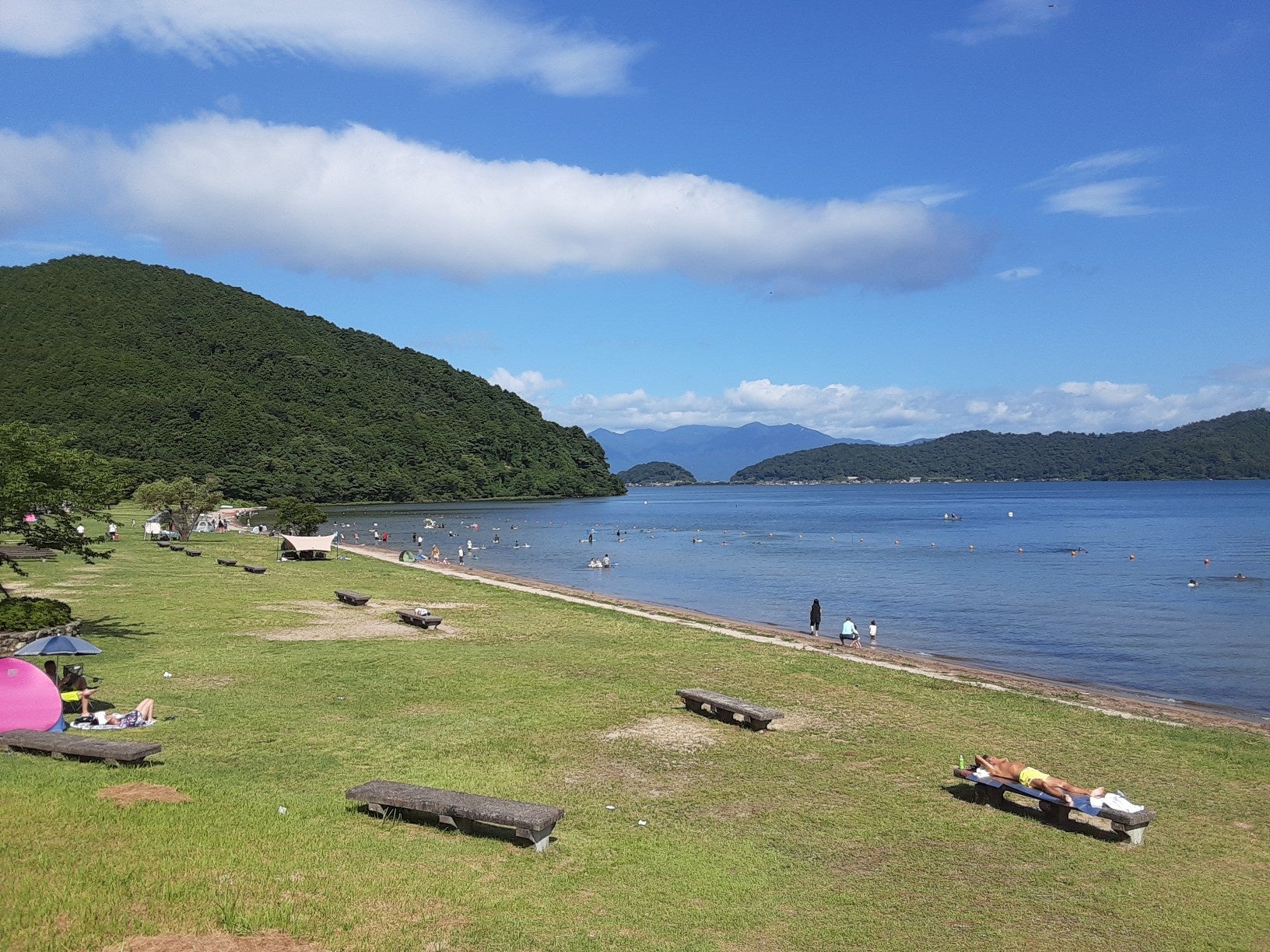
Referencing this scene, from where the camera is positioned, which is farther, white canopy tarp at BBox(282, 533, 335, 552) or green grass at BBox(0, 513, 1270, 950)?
white canopy tarp at BBox(282, 533, 335, 552)

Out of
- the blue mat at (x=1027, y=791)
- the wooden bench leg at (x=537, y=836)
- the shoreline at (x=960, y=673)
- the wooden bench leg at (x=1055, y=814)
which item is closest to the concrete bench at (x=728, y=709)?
the blue mat at (x=1027, y=791)

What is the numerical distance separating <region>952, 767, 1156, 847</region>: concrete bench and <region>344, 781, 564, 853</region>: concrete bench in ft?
18.5

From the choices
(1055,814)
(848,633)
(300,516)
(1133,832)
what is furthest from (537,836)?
(300,516)

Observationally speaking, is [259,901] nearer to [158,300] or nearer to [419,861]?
[419,861]

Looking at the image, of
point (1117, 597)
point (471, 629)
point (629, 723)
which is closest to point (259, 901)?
point (629, 723)

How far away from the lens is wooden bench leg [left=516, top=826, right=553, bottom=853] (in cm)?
865

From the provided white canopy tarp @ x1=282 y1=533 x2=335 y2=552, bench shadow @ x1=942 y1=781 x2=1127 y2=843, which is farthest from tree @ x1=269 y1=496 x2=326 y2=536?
bench shadow @ x1=942 y1=781 x2=1127 y2=843

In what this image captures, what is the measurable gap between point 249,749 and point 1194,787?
12.9m

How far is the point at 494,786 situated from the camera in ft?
35.8

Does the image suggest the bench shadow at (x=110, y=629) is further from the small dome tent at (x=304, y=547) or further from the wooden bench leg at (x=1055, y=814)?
the small dome tent at (x=304, y=547)

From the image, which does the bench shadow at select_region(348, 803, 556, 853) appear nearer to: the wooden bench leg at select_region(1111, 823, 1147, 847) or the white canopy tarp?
the wooden bench leg at select_region(1111, 823, 1147, 847)

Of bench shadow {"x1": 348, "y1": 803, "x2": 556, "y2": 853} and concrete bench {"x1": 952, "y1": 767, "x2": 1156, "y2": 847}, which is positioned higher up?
bench shadow {"x1": 348, "y1": 803, "x2": 556, "y2": 853}

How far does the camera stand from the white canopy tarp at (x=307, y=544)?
45.2 metres

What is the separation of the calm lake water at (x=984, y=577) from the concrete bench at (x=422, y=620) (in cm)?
1600
